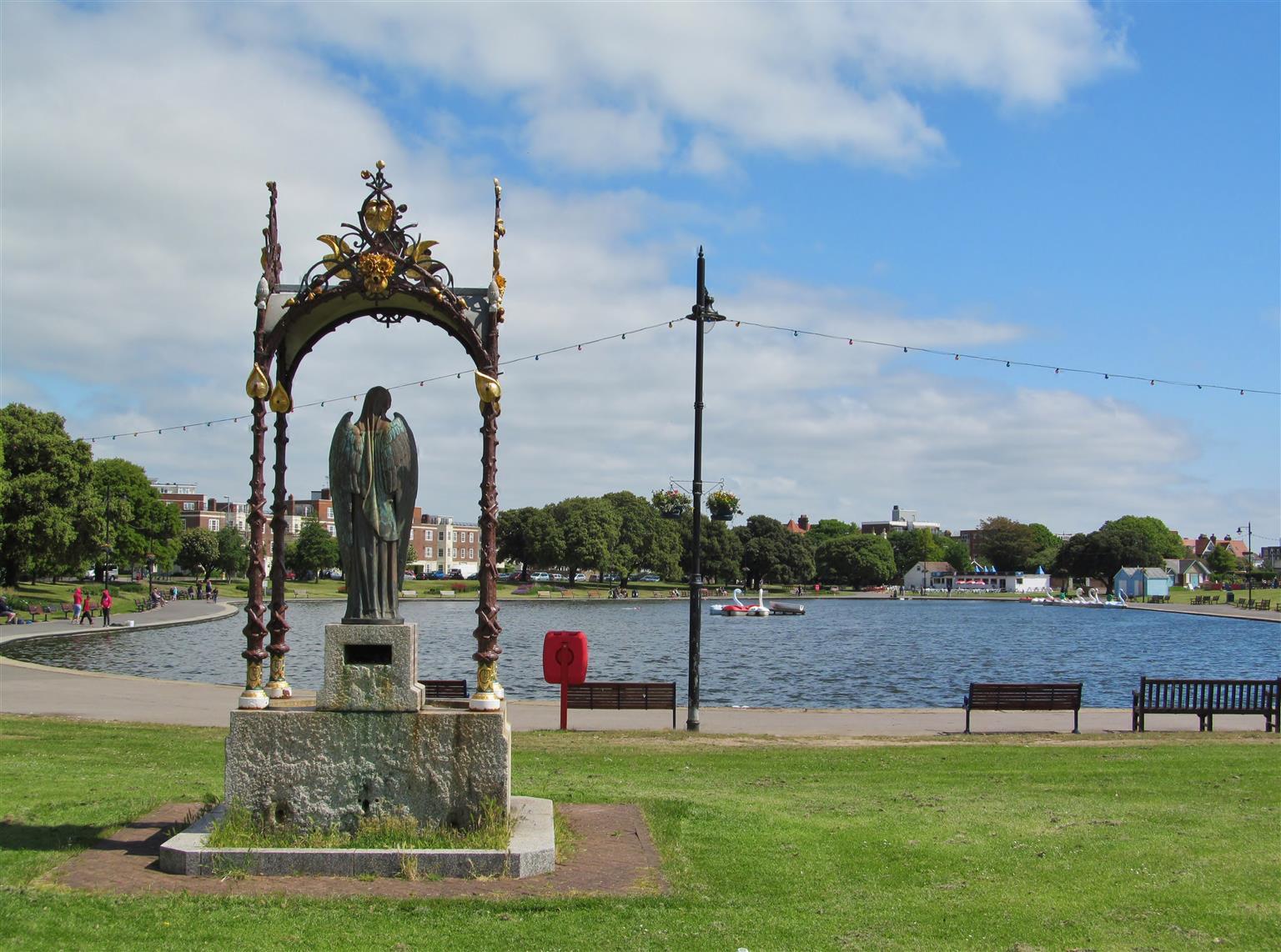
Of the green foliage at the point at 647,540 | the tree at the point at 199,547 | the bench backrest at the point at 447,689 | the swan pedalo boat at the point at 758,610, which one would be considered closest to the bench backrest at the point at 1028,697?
the bench backrest at the point at 447,689

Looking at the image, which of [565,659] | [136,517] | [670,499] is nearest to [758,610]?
[670,499]

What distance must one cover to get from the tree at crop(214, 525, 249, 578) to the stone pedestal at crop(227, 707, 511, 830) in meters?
107

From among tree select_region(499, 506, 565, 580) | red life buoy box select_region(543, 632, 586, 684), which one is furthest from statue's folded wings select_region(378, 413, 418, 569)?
tree select_region(499, 506, 565, 580)

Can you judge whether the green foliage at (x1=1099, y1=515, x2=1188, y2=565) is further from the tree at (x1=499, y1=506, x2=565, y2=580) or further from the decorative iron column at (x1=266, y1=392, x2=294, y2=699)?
the decorative iron column at (x1=266, y1=392, x2=294, y2=699)

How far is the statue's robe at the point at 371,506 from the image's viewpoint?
9242mm

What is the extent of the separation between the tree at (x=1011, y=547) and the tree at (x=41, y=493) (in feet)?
478

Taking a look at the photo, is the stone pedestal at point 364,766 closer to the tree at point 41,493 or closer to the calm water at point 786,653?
the calm water at point 786,653

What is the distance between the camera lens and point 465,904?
Result: 748 cm

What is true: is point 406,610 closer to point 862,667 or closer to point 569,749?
point 862,667

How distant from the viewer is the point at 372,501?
366 inches

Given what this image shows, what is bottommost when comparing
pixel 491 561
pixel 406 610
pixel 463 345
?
pixel 406 610

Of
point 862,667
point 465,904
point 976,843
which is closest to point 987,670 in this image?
point 862,667

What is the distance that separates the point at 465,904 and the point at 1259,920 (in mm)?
5144

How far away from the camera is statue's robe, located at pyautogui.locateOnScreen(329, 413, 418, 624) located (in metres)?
9.24
